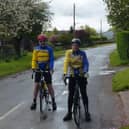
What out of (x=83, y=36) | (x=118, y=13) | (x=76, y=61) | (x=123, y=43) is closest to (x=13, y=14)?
(x=123, y=43)

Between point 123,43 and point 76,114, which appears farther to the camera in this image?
point 123,43

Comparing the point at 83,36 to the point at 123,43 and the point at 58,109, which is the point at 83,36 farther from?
the point at 58,109

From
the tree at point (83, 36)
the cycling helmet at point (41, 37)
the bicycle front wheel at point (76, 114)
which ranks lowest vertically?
the tree at point (83, 36)

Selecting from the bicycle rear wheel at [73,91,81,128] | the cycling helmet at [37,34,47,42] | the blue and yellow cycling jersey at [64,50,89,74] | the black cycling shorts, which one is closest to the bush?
the black cycling shorts

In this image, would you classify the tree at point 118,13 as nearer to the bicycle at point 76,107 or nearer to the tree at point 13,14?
the tree at point 13,14

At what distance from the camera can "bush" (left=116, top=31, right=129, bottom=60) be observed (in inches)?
1395

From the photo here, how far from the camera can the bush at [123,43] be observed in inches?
1395

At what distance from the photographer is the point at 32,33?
2035 inches

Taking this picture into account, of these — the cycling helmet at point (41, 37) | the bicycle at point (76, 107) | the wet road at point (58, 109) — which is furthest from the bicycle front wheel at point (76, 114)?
the cycling helmet at point (41, 37)

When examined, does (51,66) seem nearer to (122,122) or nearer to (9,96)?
(122,122)

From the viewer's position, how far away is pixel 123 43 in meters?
35.8

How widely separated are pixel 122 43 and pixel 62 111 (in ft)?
73.6

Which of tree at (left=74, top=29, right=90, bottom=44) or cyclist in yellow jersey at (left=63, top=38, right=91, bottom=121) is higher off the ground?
cyclist in yellow jersey at (left=63, top=38, right=91, bottom=121)

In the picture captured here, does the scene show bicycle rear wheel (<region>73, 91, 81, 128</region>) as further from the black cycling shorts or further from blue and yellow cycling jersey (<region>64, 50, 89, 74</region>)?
the black cycling shorts
